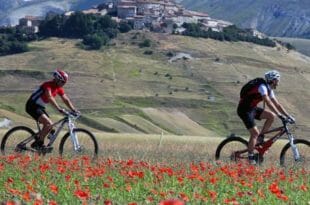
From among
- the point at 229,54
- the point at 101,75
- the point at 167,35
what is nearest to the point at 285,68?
the point at 229,54

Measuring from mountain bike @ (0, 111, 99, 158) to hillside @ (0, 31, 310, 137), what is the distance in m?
70.4

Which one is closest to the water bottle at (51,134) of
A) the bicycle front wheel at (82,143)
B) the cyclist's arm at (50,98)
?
the bicycle front wheel at (82,143)

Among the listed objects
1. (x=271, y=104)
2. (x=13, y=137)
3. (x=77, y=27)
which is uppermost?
(x=271, y=104)

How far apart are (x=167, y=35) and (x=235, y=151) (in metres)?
161

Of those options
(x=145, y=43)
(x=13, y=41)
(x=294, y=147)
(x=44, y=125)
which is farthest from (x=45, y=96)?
(x=13, y=41)

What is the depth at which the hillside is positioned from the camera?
111 m

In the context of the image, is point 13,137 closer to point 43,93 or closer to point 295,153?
point 43,93

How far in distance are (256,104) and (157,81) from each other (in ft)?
394

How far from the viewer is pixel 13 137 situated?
16625mm

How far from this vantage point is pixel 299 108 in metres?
129

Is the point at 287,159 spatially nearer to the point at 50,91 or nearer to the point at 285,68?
the point at 50,91

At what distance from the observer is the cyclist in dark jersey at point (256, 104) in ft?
46.9

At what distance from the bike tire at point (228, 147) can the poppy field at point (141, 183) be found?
365 centimetres

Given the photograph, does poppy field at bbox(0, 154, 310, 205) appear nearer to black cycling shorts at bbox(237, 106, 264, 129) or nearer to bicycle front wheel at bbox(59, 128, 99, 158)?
black cycling shorts at bbox(237, 106, 264, 129)
